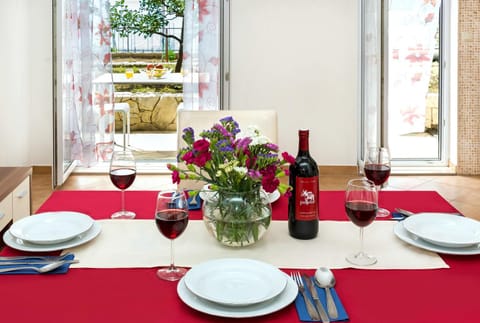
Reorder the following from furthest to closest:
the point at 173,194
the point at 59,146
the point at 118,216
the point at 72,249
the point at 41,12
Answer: the point at 41,12 → the point at 59,146 → the point at 118,216 → the point at 72,249 → the point at 173,194

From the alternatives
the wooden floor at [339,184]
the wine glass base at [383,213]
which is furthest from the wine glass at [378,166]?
the wooden floor at [339,184]

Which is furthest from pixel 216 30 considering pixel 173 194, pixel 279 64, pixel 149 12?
pixel 173 194

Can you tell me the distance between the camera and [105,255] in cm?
155

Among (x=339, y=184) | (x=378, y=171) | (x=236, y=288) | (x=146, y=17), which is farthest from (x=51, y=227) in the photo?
(x=146, y=17)

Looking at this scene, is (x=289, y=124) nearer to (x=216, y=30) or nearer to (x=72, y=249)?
(x=216, y=30)

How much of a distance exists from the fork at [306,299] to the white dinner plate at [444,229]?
37 centimetres

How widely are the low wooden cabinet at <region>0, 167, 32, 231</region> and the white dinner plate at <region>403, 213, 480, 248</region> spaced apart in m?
1.60

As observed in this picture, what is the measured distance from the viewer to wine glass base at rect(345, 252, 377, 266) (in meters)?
1.48

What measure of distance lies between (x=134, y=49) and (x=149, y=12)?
0.52m

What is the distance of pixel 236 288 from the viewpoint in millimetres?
1310

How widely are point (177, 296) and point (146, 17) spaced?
19.8 ft

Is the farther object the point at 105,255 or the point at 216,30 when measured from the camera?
the point at 216,30

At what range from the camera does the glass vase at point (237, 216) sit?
1537 mm

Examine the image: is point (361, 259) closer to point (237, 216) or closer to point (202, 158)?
point (237, 216)
